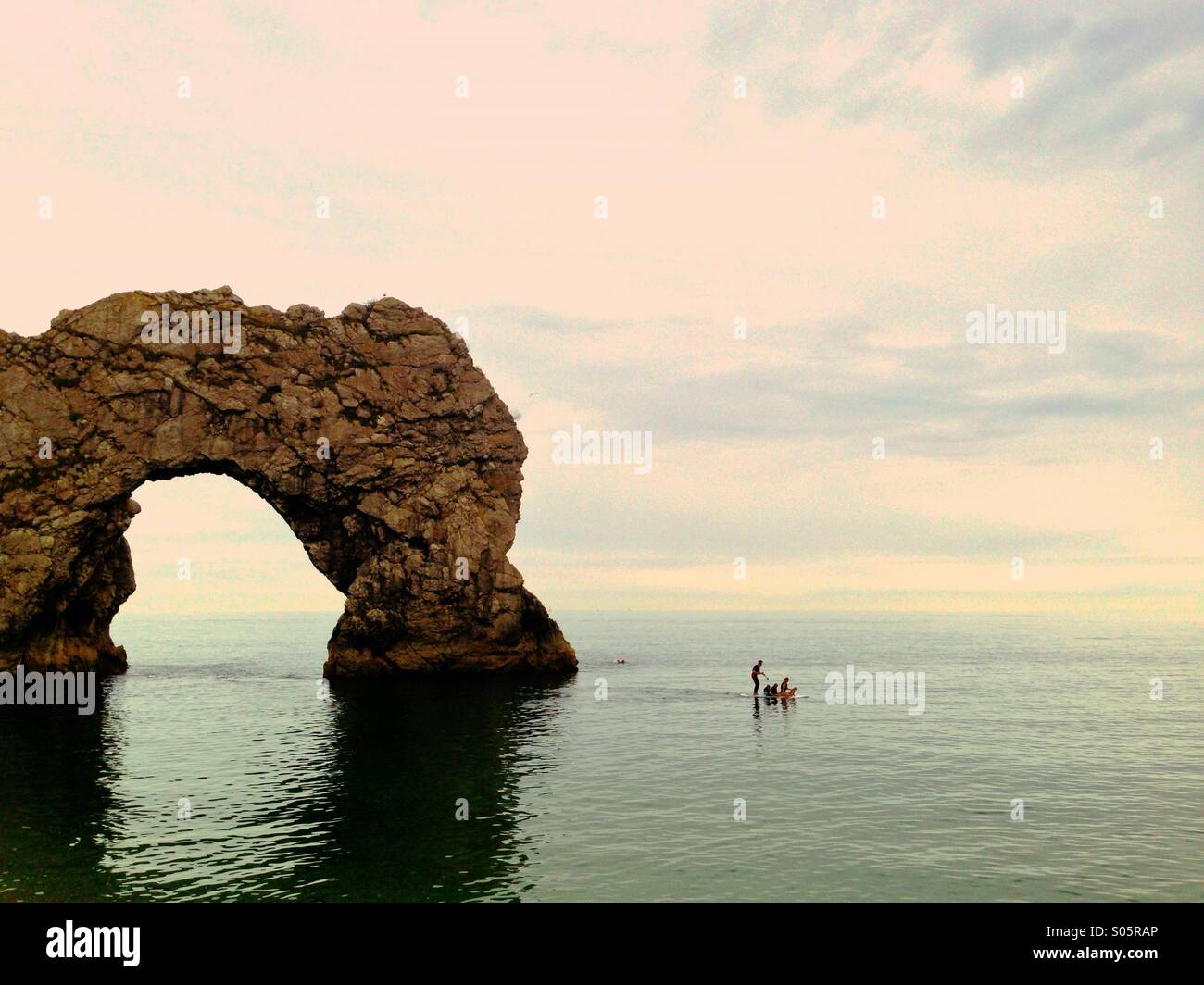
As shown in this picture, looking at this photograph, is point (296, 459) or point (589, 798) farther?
point (296, 459)

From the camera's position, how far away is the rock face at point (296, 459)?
6419 cm

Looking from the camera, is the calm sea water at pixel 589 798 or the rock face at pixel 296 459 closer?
the calm sea water at pixel 589 798

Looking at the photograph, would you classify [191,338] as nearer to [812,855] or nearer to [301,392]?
[301,392]

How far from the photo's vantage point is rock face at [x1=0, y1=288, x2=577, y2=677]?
64.2 meters

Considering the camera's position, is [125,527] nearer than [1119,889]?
No

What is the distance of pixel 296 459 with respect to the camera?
68.6 metres

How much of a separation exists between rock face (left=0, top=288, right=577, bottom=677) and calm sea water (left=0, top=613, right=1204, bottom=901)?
25.6 feet

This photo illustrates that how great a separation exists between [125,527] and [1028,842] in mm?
69648

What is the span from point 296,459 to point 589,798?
4475 cm

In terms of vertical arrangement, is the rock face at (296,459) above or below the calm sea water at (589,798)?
above

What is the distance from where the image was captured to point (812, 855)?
26.3 meters

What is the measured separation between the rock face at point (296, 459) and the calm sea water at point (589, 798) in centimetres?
779

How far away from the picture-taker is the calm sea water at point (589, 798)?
24109 millimetres
